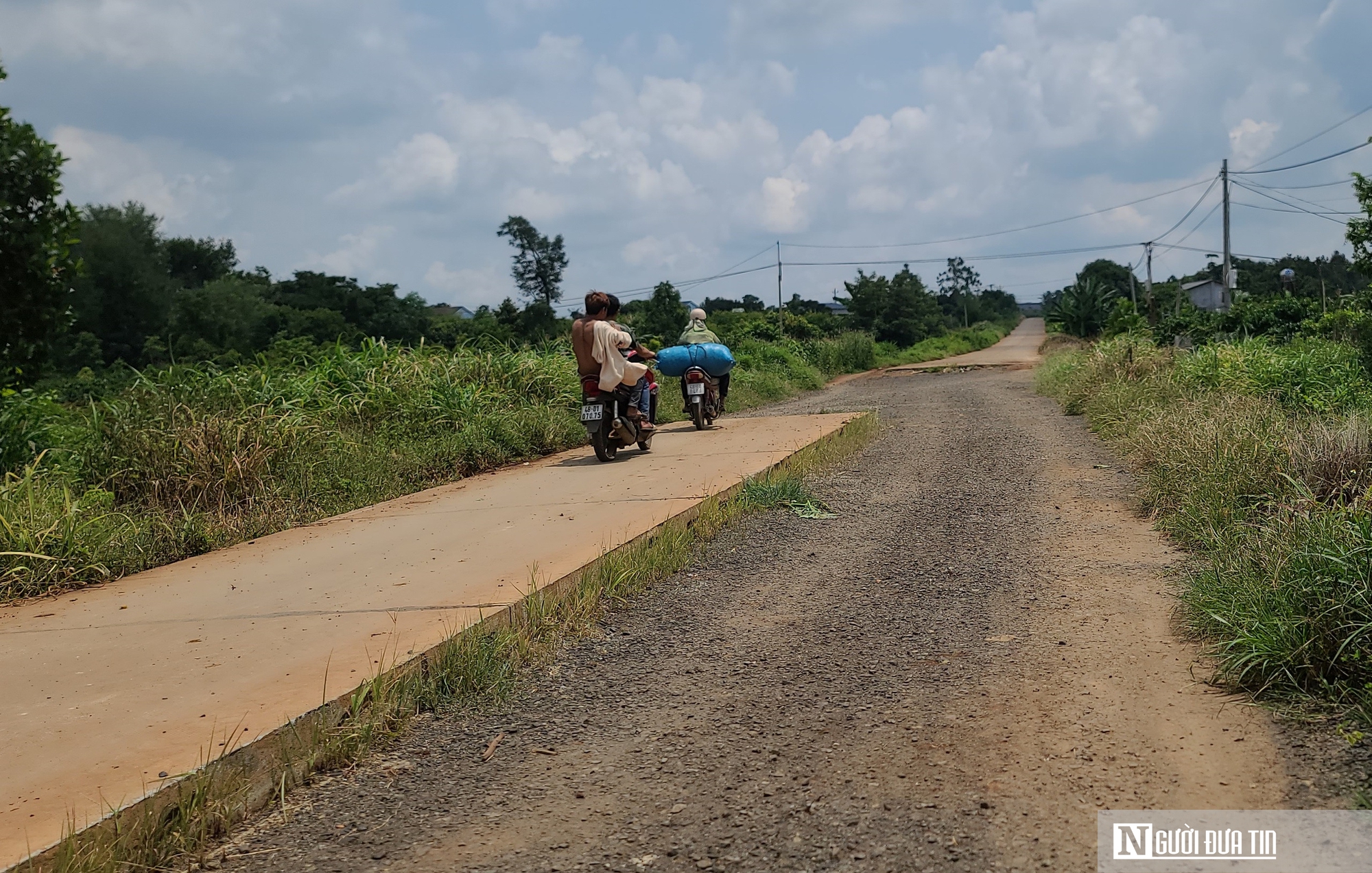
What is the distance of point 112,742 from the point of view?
130 inches

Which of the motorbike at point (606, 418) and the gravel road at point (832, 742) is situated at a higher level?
the motorbike at point (606, 418)

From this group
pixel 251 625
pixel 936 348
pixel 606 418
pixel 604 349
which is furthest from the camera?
pixel 936 348

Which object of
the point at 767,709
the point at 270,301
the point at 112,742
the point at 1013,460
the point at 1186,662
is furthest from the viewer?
the point at 270,301

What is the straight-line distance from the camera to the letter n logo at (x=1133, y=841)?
8.52ft

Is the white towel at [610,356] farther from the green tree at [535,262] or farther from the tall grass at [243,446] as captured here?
the green tree at [535,262]

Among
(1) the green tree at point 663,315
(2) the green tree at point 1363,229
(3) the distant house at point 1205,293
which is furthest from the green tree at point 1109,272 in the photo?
(2) the green tree at point 1363,229

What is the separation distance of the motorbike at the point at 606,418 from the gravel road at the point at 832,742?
3667mm

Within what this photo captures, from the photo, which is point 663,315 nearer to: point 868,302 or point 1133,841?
point 868,302

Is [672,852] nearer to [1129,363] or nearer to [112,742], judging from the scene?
[112,742]

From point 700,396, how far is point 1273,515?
6932mm

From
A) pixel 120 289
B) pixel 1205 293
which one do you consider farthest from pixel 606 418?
pixel 1205 293

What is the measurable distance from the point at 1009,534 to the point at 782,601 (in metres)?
1.95

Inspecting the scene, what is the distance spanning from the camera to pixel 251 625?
4594 millimetres

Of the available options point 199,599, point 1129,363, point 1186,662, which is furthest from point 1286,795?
point 1129,363
